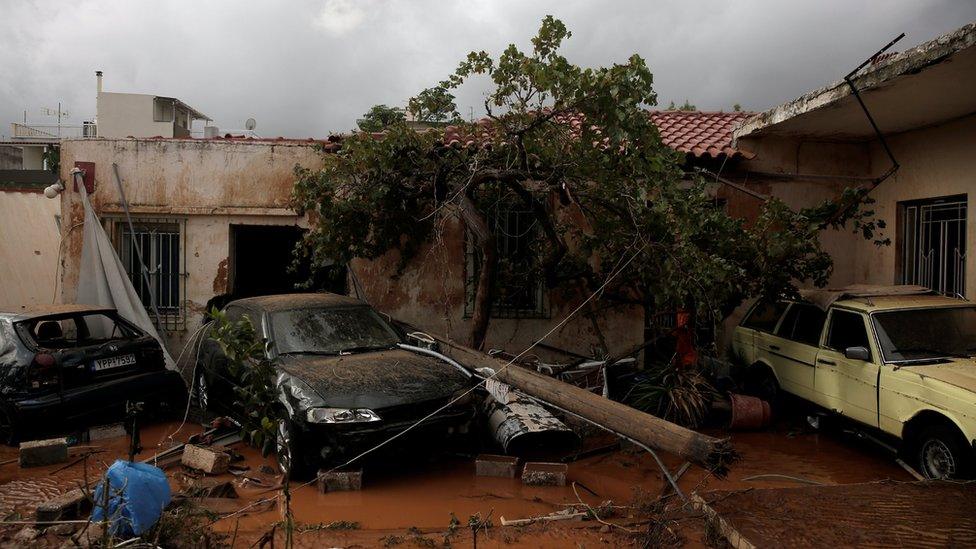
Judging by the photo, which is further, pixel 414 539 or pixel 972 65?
pixel 972 65

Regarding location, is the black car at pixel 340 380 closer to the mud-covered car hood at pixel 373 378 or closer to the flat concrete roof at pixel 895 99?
the mud-covered car hood at pixel 373 378

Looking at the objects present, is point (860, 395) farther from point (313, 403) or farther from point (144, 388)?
point (144, 388)

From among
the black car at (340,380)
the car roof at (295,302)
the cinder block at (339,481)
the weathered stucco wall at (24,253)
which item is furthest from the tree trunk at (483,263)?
the weathered stucco wall at (24,253)

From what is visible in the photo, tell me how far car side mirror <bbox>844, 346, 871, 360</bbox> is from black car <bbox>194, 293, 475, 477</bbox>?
373 cm

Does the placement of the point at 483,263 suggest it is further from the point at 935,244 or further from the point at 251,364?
the point at 935,244

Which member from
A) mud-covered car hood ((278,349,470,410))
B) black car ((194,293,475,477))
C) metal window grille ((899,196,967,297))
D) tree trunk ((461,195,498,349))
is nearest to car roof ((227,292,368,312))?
black car ((194,293,475,477))

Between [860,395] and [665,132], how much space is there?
5520 mm

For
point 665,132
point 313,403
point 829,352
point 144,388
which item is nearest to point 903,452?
point 829,352

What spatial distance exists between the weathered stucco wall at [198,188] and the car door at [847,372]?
720 centimetres

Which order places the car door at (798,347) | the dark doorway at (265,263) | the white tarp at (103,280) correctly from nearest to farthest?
the car door at (798,347) < the white tarp at (103,280) < the dark doorway at (265,263)

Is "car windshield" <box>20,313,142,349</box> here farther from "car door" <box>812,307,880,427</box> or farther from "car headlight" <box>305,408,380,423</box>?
"car door" <box>812,307,880,427</box>

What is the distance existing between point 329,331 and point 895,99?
7.23 metres

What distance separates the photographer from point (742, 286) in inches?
304

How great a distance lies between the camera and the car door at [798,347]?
7.54 m
